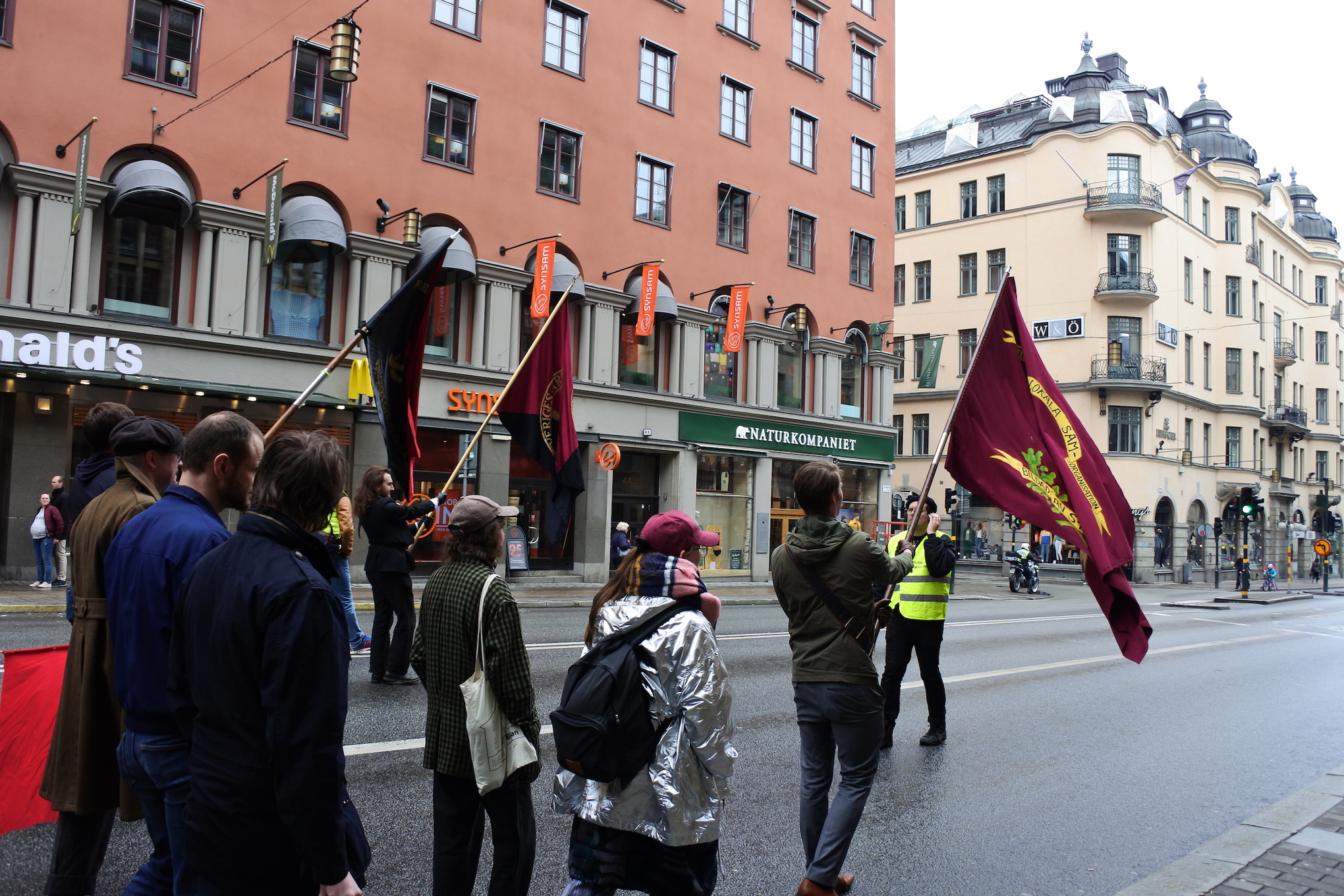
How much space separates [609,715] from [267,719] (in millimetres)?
1215

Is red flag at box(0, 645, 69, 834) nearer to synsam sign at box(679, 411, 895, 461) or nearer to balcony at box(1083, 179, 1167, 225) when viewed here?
synsam sign at box(679, 411, 895, 461)

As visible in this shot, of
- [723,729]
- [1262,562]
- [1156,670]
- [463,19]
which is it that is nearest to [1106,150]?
[1262,562]

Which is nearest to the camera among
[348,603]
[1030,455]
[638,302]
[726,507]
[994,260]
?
[1030,455]

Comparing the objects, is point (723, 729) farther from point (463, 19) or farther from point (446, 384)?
point (463, 19)

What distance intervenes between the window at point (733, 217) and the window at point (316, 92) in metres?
11.3

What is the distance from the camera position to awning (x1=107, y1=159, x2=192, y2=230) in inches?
698

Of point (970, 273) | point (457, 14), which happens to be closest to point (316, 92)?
point (457, 14)

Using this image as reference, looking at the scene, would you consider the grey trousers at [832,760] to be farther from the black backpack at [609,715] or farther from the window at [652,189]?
the window at [652,189]

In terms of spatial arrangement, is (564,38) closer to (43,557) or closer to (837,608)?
(43,557)

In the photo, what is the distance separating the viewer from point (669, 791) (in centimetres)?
358

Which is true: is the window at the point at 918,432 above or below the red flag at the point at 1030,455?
above

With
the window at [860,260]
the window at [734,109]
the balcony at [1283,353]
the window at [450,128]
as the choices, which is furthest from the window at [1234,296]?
the window at [450,128]

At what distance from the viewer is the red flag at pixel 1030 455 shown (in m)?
5.62

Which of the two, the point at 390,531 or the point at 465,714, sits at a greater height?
the point at 390,531
